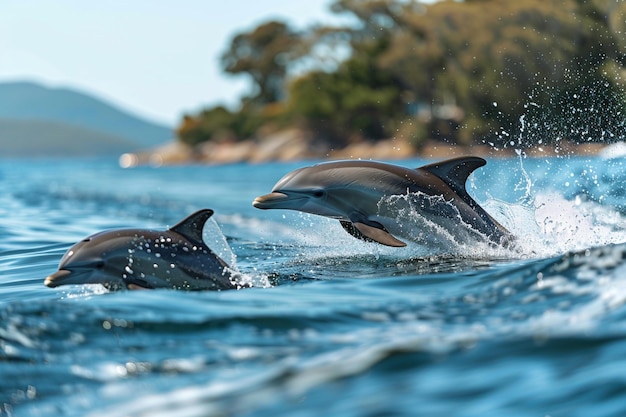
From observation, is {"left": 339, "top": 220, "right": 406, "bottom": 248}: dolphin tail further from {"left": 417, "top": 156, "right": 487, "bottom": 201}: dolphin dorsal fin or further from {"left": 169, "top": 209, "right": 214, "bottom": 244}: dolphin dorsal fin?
{"left": 169, "top": 209, "right": 214, "bottom": 244}: dolphin dorsal fin

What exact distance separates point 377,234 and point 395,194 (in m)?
0.43

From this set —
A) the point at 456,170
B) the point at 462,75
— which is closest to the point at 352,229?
the point at 456,170

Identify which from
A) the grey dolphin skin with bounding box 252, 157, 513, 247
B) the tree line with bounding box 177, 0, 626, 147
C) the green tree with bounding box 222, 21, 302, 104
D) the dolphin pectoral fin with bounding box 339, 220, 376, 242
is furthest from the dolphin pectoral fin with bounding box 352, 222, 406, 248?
the green tree with bounding box 222, 21, 302, 104

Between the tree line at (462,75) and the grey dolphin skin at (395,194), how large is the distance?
29858 millimetres

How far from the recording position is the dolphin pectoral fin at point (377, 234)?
8022mm

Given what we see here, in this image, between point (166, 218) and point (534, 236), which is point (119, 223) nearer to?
point (166, 218)

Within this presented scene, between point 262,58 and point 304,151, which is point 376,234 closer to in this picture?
point 304,151

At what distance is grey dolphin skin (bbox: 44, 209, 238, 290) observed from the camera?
21.6ft

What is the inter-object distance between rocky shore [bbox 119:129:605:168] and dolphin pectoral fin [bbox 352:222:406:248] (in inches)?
1468

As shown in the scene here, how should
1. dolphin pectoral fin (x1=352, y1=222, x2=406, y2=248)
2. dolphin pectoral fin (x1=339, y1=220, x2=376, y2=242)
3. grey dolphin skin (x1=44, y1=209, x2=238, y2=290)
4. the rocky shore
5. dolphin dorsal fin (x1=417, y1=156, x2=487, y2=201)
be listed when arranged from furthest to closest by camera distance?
the rocky shore < dolphin pectoral fin (x1=339, y1=220, x2=376, y2=242) < dolphin dorsal fin (x1=417, y1=156, x2=487, y2=201) < dolphin pectoral fin (x1=352, y1=222, x2=406, y2=248) < grey dolphin skin (x1=44, y1=209, x2=238, y2=290)

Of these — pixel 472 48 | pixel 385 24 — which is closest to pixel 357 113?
pixel 385 24

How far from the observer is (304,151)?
72.4 meters

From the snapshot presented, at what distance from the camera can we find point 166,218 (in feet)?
59.7

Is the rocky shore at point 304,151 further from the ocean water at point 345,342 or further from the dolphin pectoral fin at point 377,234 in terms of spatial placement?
the ocean water at point 345,342
